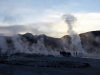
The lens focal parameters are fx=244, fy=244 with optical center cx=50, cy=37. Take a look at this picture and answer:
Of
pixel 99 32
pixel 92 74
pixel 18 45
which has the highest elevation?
pixel 99 32

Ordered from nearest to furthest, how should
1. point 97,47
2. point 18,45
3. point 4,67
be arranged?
point 4,67
point 18,45
point 97,47

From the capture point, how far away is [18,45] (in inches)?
3036

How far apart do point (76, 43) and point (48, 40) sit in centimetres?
4506

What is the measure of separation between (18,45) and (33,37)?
135ft

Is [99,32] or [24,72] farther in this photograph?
[99,32]

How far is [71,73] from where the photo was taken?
22234 millimetres

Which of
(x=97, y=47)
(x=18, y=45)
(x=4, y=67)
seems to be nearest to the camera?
(x=4, y=67)

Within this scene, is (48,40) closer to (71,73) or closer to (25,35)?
(25,35)

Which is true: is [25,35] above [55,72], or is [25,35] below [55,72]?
above

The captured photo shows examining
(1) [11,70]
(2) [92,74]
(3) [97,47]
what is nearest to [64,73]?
(2) [92,74]

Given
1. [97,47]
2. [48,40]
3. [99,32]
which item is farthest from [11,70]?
[99,32]

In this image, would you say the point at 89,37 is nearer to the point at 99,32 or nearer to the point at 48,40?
the point at 99,32

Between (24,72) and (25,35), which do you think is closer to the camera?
(24,72)

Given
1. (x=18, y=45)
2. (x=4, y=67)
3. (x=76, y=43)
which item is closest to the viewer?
(x=4, y=67)
